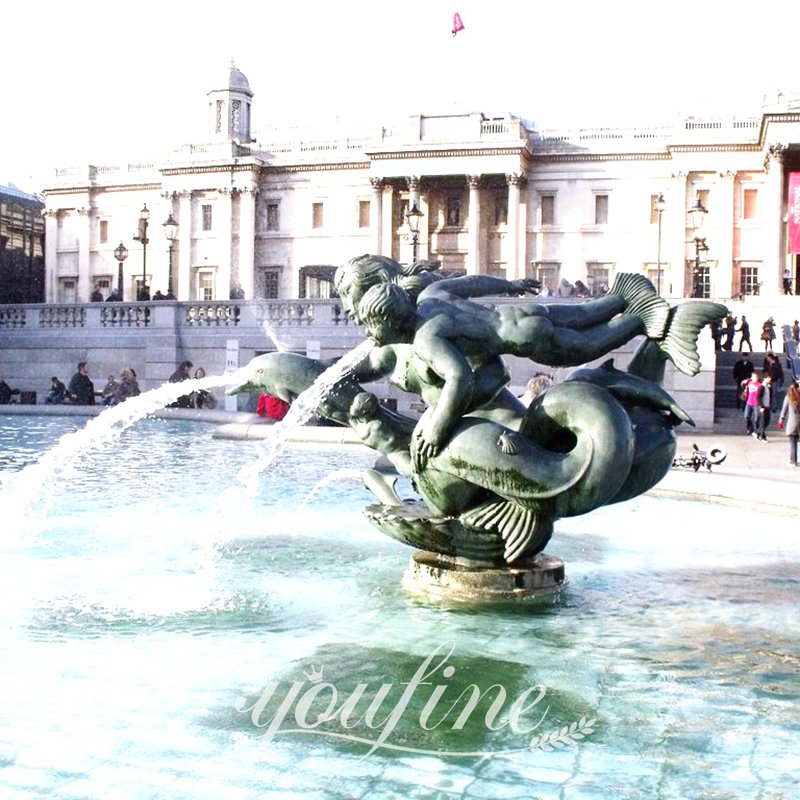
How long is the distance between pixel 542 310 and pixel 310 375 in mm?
1611

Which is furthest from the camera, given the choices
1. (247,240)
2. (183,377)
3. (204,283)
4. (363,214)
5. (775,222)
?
(204,283)

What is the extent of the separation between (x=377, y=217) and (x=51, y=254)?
23069mm

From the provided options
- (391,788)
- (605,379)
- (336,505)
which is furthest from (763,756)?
(336,505)

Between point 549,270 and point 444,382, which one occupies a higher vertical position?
point 549,270

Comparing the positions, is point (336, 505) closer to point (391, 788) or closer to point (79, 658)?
point (79, 658)

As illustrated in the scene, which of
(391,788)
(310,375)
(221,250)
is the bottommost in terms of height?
(391,788)

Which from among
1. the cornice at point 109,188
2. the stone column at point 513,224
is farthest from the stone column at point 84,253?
the stone column at point 513,224

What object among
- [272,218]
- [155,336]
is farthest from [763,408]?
[272,218]

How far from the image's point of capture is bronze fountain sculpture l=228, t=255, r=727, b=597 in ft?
21.0

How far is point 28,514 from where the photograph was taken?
10.1 m

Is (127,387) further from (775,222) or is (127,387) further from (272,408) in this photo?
(775,222)

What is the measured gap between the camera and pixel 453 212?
67.1 m

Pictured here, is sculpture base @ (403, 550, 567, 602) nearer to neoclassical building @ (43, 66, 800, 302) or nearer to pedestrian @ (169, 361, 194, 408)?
pedestrian @ (169, 361, 194, 408)

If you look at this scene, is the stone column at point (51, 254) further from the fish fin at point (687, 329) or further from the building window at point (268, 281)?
the fish fin at point (687, 329)
